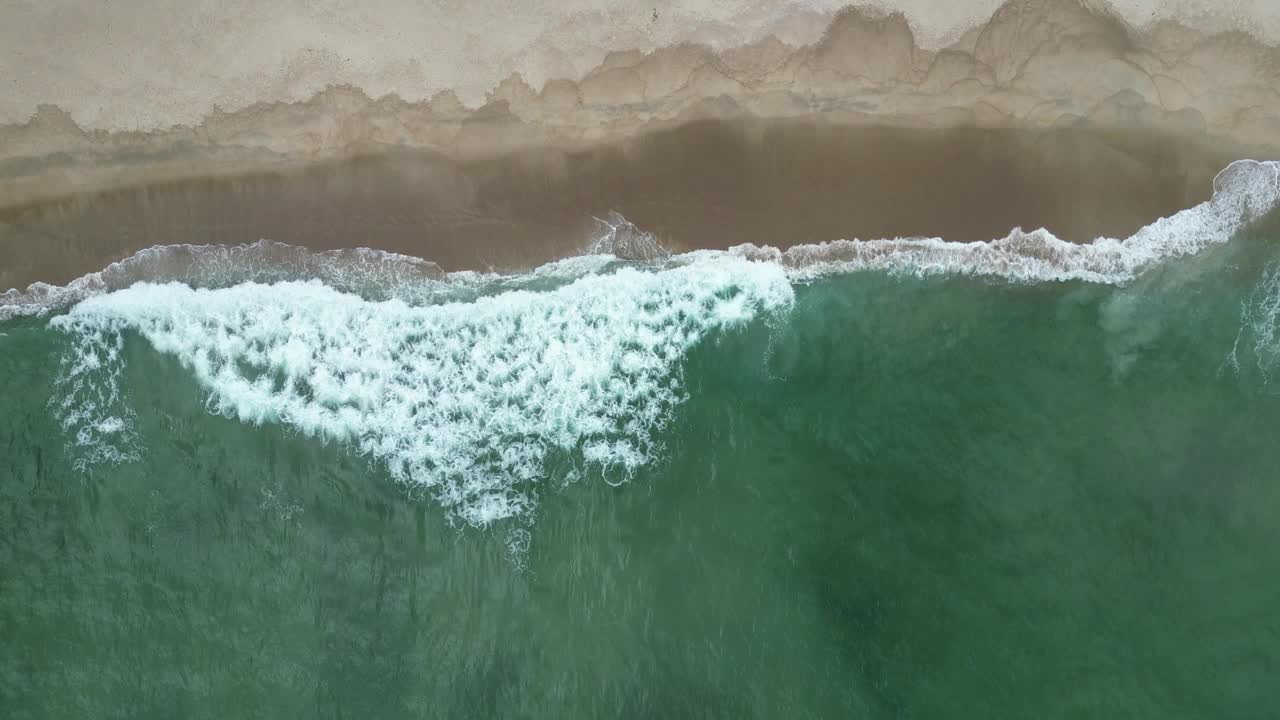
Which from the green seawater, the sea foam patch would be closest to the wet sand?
the sea foam patch

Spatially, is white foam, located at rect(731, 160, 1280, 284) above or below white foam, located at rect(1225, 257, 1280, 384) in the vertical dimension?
above

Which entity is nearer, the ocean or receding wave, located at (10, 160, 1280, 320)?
the ocean

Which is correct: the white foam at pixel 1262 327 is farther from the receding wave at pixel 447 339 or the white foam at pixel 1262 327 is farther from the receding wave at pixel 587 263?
the receding wave at pixel 447 339

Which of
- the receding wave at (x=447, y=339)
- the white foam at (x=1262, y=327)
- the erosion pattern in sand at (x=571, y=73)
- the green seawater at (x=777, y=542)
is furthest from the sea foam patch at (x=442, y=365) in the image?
the white foam at (x=1262, y=327)

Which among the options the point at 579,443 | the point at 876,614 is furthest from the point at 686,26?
the point at 876,614

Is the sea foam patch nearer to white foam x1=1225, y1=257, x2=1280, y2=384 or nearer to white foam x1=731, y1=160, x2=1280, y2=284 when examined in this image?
white foam x1=731, y1=160, x2=1280, y2=284

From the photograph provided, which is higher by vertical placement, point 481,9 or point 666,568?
point 481,9

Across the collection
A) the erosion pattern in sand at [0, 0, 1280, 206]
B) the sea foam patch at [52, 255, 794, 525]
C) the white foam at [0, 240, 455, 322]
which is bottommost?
the sea foam patch at [52, 255, 794, 525]

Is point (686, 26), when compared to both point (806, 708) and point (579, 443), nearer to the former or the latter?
point (579, 443)
